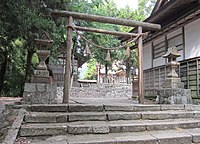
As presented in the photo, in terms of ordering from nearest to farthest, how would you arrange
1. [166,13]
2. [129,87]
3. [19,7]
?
1. [19,7]
2. [166,13]
3. [129,87]

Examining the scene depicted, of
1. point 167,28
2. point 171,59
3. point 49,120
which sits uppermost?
point 167,28

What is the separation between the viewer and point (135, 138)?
379 cm

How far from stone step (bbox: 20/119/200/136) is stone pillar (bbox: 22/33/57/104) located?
4.51 feet

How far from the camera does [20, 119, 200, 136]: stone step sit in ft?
12.5

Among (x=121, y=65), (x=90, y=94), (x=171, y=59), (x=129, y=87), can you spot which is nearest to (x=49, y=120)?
(x=171, y=59)

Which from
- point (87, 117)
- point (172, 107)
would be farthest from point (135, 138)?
point (172, 107)

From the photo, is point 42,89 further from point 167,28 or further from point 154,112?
point 167,28

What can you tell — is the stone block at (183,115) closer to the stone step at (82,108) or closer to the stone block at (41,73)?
the stone step at (82,108)

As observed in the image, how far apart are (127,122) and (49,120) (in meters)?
1.75

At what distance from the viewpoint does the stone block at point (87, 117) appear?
175 inches

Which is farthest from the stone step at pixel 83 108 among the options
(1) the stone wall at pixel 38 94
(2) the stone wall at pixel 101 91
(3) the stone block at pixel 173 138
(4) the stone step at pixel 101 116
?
(2) the stone wall at pixel 101 91

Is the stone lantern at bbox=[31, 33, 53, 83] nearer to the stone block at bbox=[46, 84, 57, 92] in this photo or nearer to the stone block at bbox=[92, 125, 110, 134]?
the stone block at bbox=[46, 84, 57, 92]

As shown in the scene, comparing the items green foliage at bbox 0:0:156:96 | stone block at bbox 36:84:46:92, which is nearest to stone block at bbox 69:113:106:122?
stone block at bbox 36:84:46:92

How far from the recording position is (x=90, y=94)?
1822 centimetres
